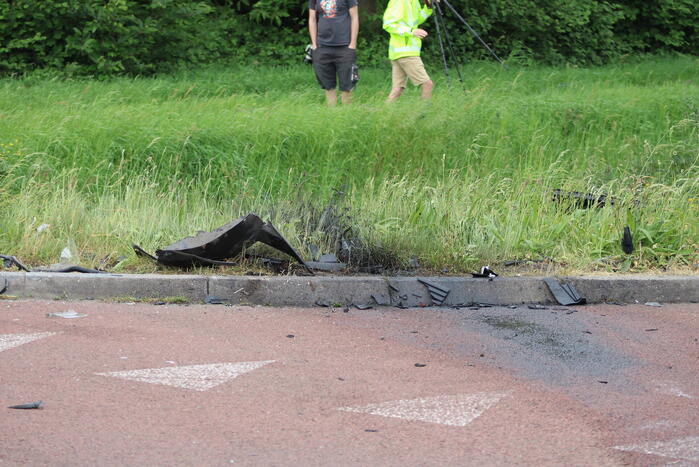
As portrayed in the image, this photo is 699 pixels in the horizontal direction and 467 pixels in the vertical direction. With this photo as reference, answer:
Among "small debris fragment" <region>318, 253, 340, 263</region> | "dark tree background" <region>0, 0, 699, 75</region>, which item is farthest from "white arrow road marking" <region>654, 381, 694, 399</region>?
"dark tree background" <region>0, 0, 699, 75</region>

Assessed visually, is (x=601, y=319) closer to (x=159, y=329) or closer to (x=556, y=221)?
(x=556, y=221)

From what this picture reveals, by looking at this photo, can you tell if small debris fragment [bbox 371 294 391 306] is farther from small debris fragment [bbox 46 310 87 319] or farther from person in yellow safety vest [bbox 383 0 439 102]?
person in yellow safety vest [bbox 383 0 439 102]

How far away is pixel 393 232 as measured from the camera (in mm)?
7324

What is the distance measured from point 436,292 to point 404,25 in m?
7.03

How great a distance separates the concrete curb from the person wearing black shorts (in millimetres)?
6489

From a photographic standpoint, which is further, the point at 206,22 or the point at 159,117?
the point at 206,22

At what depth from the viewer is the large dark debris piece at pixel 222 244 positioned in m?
6.66

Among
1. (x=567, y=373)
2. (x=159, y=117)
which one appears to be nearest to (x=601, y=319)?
Result: (x=567, y=373)

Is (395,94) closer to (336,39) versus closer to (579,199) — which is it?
(336,39)

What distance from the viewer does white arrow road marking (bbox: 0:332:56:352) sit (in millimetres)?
5170

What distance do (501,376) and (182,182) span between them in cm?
482

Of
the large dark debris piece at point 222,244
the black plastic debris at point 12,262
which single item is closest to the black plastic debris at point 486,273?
the large dark debris piece at point 222,244

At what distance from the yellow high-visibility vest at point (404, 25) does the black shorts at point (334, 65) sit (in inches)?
21.5

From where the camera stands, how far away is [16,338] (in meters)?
5.32
